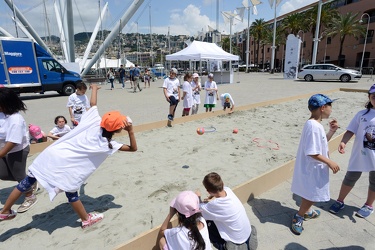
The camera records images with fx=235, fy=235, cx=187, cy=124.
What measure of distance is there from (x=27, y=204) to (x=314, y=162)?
11.6 feet

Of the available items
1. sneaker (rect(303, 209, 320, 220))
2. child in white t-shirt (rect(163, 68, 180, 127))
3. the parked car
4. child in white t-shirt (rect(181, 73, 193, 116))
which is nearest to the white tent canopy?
the parked car

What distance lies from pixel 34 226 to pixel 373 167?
13.0ft

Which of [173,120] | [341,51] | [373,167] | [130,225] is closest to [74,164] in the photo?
[130,225]

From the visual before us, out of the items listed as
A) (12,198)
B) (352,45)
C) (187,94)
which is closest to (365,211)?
(12,198)

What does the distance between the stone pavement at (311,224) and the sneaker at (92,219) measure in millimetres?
1818

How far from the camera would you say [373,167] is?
2.65 meters

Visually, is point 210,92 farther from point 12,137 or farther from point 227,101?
point 12,137

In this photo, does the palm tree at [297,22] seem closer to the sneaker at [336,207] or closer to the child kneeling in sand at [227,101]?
the child kneeling in sand at [227,101]

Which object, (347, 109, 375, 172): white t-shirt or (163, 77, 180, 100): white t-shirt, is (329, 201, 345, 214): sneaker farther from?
(163, 77, 180, 100): white t-shirt

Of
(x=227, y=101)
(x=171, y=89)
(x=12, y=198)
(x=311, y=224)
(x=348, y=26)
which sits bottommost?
(x=311, y=224)

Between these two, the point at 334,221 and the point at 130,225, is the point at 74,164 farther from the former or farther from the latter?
the point at 334,221

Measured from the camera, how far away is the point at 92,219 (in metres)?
2.72

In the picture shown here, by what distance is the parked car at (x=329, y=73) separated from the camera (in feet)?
63.4

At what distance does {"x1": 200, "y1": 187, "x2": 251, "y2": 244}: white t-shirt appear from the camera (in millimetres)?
2113
